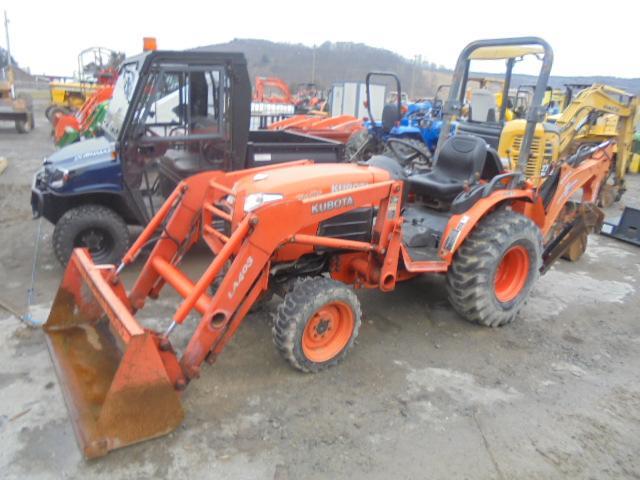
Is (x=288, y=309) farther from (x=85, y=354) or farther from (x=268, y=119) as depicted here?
(x=268, y=119)

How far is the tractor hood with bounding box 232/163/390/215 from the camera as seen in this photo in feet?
10.7

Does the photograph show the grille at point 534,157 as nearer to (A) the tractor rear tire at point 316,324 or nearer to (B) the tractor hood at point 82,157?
(A) the tractor rear tire at point 316,324

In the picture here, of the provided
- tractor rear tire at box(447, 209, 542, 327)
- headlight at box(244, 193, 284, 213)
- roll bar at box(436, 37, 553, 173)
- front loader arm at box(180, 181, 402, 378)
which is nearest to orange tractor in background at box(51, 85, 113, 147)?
roll bar at box(436, 37, 553, 173)

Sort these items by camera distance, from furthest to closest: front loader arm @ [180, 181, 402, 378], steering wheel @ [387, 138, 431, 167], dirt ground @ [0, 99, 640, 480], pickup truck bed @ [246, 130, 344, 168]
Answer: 1. pickup truck bed @ [246, 130, 344, 168]
2. steering wheel @ [387, 138, 431, 167]
3. front loader arm @ [180, 181, 402, 378]
4. dirt ground @ [0, 99, 640, 480]

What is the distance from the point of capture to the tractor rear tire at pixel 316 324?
3.16 metres

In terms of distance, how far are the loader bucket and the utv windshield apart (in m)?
2.16

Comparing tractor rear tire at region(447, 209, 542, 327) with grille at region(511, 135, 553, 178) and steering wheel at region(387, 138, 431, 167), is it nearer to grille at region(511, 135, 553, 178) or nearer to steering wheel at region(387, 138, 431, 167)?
steering wheel at region(387, 138, 431, 167)

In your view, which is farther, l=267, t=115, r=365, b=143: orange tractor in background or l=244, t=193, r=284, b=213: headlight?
l=267, t=115, r=365, b=143: orange tractor in background

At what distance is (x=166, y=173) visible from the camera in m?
5.16

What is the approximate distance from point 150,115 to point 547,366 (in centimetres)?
415

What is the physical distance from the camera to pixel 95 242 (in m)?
5.01

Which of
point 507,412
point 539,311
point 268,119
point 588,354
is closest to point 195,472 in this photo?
point 507,412

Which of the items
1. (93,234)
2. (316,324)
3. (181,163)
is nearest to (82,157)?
(93,234)

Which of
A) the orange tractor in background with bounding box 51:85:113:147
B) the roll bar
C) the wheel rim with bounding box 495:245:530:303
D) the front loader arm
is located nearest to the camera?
the front loader arm
